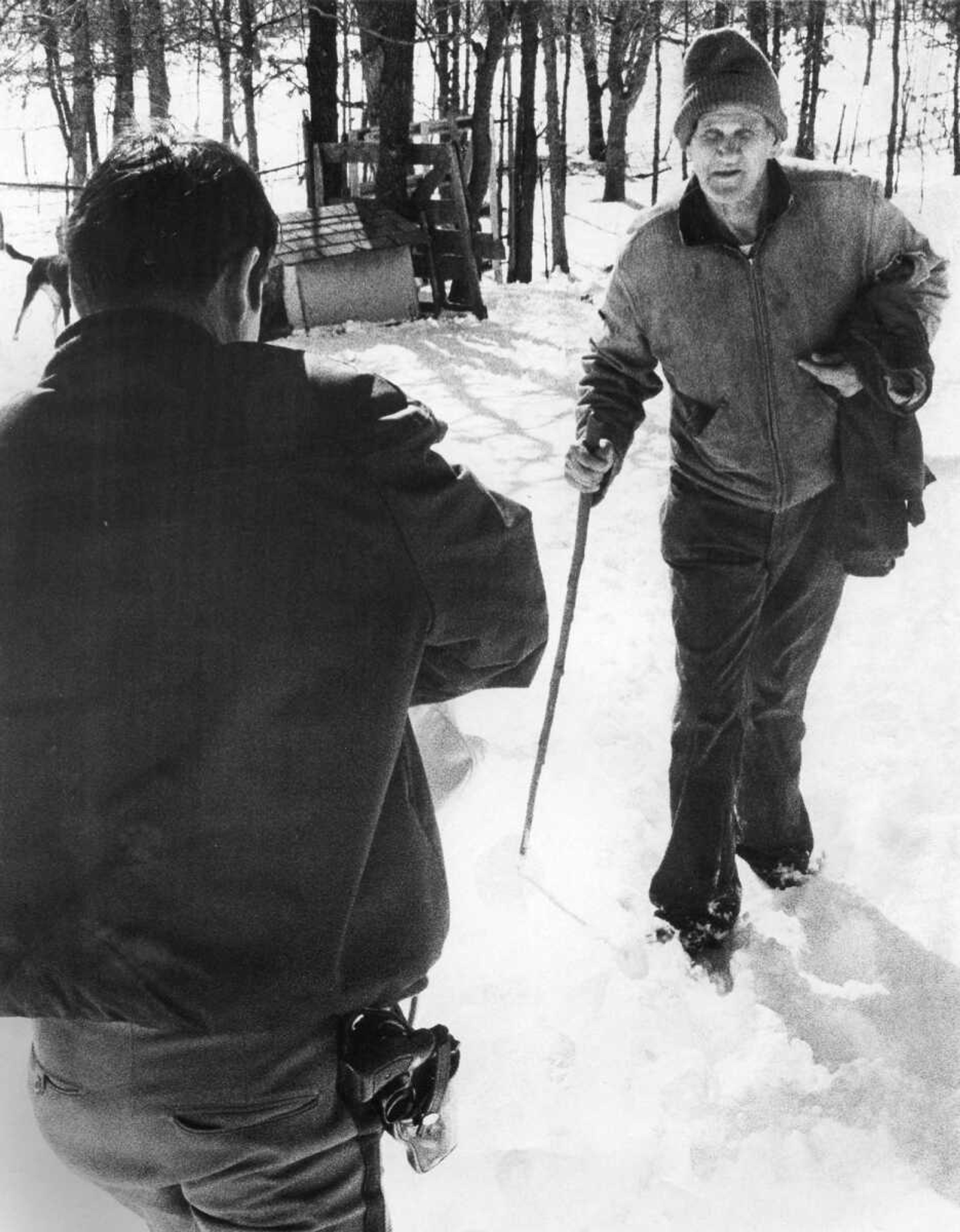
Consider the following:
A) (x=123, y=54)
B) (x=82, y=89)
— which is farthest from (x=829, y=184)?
(x=82, y=89)

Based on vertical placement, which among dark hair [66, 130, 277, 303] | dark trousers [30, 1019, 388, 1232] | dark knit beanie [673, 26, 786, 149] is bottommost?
dark trousers [30, 1019, 388, 1232]

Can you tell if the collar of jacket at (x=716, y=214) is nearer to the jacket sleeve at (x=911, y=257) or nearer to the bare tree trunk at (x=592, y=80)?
the jacket sleeve at (x=911, y=257)

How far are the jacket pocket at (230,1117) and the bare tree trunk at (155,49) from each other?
64.2 ft

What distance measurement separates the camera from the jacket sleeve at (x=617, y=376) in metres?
3.40

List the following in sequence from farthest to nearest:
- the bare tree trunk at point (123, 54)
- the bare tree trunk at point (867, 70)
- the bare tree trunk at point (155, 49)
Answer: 1. the bare tree trunk at point (867, 70)
2. the bare tree trunk at point (155, 49)
3. the bare tree trunk at point (123, 54)

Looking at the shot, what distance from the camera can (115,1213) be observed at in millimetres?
2693

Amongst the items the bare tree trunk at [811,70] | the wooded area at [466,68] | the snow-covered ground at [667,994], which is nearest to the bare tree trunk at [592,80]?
the wooded area at [466,68]

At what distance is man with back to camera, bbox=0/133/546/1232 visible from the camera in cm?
129

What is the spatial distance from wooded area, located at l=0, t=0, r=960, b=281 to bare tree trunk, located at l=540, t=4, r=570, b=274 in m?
0.05

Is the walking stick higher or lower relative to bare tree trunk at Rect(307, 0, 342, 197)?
lower

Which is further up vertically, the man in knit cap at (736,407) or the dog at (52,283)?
the dog at (52,283)

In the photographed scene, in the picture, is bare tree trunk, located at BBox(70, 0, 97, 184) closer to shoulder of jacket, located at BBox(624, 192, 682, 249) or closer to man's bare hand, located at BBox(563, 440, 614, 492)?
shoulder of jacket, located at BBox(624, 192, 682, 249)

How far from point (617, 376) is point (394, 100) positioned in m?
12.3

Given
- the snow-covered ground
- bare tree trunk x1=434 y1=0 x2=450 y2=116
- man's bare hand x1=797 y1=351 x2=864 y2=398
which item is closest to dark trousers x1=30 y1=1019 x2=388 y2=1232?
the snow-covered ground
